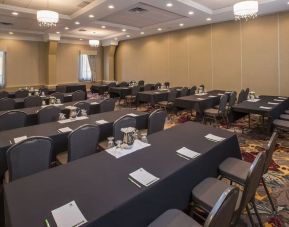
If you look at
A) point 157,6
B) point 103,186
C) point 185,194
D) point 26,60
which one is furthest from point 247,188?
point 26,60

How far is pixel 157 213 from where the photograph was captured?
170cm

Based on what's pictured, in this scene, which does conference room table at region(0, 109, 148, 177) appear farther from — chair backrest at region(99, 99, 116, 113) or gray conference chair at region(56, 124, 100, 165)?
chair backrest at region(99, 99, 116, 113)

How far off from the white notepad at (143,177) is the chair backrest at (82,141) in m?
1.08

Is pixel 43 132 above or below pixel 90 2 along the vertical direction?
below

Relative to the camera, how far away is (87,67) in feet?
47.9

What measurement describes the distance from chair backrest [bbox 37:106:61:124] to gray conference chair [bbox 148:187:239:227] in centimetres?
324

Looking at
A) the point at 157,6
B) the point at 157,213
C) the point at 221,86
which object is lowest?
the point at 157,213

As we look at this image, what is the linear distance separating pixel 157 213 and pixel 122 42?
13.1 metres

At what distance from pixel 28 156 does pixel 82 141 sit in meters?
0.62

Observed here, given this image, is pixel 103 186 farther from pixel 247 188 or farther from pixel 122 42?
pixel 122 42

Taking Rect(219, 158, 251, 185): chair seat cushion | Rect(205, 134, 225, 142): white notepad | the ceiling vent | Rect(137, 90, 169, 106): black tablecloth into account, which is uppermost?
the ceiling vent

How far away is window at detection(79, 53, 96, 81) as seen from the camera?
14.3 meters

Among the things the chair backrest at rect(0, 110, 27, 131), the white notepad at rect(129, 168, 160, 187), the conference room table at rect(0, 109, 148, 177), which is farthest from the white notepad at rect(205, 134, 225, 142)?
the chair backrest at rect(0, 110, 27, 131)

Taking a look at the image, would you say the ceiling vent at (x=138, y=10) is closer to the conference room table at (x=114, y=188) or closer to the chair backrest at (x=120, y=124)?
the chair backrest at (x=120, y=124)
